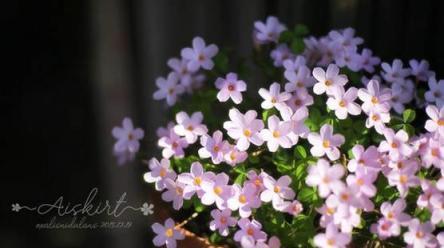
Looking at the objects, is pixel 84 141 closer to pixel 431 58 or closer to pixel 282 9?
pixel 282 9

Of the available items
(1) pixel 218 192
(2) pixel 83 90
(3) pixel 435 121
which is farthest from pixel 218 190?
(2) pixel 83 90

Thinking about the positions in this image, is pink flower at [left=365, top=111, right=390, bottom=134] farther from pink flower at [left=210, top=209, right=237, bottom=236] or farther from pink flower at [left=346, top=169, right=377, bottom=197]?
pink flower at [left=210, top=209, right=237, bottom=236]

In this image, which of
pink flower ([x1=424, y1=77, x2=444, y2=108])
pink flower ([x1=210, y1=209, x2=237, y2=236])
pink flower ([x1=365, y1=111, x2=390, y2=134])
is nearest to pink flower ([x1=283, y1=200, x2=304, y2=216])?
pink flower ([x1=210, y1=209, x2=237, y2=236])

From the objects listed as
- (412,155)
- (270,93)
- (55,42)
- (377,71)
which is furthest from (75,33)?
(412,155)

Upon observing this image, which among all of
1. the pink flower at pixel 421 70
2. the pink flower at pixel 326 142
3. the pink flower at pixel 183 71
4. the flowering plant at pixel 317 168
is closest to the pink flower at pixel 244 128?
the flowering plant at pixel 317 168

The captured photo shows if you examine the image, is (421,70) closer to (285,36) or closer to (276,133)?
(285,36)

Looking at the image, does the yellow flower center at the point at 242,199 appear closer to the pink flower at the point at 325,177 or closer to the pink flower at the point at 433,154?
the pink flower at the point at 325,177
